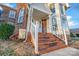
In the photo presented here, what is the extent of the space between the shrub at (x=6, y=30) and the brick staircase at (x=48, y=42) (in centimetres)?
49

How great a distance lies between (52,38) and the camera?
2740 millimetres

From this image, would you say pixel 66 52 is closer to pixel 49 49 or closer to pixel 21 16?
pixel 49 49

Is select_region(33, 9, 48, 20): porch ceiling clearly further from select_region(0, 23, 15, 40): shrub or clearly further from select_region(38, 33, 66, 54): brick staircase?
select_region(0, 23, 15, 40): shrub

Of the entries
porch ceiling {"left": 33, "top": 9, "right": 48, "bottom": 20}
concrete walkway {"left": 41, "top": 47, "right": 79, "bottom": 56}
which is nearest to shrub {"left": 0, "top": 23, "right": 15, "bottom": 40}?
porch ceiling {"left": 33, "top": 9, "right": 48, "bottom": 20}

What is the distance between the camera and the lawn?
8.64ft

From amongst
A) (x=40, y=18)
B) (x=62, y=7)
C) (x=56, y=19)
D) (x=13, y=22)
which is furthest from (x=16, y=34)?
(x=62, y=7)

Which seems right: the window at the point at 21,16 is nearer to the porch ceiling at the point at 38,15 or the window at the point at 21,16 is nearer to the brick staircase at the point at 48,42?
the porch ceiling at the point at 38,15

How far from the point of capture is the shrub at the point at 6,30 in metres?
2.68

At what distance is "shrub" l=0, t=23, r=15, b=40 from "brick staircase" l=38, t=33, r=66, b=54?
0.49 meters

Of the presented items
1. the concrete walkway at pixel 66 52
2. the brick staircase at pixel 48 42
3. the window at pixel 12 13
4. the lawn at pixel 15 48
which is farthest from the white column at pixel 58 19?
the window at pixel 12 13

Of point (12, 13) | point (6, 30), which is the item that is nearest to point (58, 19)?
point (12, 13)

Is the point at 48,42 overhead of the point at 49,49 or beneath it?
overhead

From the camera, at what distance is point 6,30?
2686 mm

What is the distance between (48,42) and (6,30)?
0.75 m
